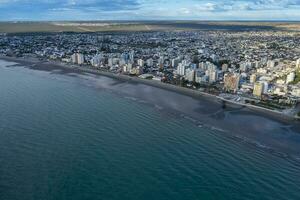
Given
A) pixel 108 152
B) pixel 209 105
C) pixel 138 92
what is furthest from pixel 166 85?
pixel 108 152

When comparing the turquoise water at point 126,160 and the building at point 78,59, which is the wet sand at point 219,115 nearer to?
the turquoise water at point 126,160

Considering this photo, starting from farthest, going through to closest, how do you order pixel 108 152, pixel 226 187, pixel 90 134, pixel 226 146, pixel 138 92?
1. pixel 138 92
2. pixel 90 134
3. pixel 226 146
4. pixel 108 152
5. pixel 226 187

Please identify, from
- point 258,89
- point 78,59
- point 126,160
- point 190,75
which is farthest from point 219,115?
point 78,59

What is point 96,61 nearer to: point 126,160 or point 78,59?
point 78,59

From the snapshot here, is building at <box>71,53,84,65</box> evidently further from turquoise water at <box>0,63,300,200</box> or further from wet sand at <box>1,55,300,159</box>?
turquoise water at <box>0,63,300,200</box>

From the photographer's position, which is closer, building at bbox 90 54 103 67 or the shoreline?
the shoreline

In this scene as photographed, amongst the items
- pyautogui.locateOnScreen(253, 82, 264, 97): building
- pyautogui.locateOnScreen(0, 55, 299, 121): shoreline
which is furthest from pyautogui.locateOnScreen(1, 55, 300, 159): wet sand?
pyautogui.locateOnScreen(253, 82, 264, 97): building

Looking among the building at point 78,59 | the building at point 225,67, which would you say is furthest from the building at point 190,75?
the building at point 78,59

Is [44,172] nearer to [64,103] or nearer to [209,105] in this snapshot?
[64,103]
